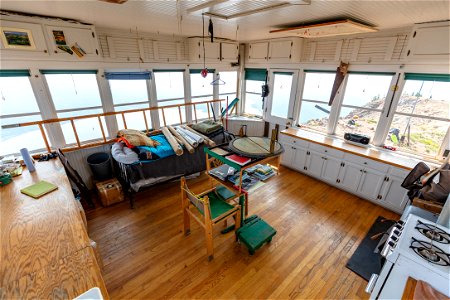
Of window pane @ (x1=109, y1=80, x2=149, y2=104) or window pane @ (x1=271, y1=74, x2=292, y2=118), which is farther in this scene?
window pane @ (x1=271, y1=74, x2=292, y2=118)

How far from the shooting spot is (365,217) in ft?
9.87

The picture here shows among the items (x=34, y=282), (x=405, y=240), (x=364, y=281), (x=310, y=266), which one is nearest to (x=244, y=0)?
(x=405, y=240)

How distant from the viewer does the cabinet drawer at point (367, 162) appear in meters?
3.04

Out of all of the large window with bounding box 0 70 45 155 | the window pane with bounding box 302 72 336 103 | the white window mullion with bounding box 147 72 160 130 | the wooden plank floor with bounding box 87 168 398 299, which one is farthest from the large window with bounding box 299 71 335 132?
the large window with bounding box 0 70 45 155

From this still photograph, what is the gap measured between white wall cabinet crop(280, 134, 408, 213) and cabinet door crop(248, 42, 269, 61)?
6.19 ft

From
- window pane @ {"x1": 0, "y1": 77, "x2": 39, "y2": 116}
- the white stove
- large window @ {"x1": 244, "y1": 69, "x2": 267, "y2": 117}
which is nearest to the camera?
the white stove

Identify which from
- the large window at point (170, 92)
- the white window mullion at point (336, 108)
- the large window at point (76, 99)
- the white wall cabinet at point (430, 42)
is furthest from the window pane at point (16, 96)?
the white wall cabinet at point (430, 42)

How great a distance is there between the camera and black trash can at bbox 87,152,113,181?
3201 millimetres

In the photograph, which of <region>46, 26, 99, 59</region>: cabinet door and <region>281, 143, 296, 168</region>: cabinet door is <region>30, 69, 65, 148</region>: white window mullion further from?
<region>281, 143, 296, 168</region>: cabinet door

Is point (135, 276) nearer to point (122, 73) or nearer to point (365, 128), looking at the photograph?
point (122, 73)

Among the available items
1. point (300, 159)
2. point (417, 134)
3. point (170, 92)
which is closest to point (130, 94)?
point (170, 92)

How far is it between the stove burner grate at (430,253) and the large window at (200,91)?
13.4 feet

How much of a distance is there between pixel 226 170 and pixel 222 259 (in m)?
1.03

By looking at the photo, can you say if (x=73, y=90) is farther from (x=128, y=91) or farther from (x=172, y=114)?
(x=172, y=114)
